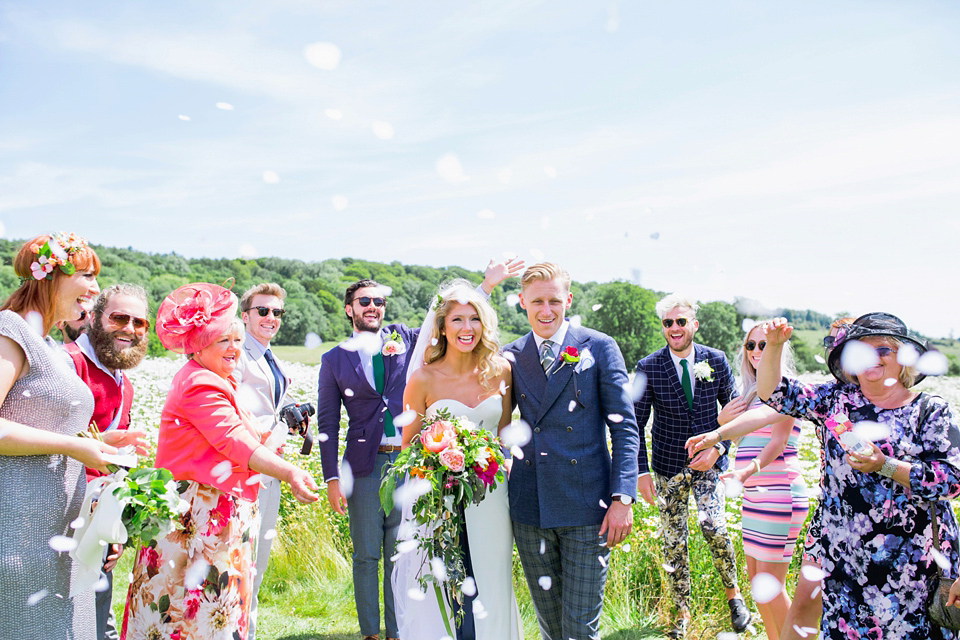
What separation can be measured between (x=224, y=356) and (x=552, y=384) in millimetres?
1796

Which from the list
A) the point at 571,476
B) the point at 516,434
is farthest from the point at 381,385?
the point at 571,476

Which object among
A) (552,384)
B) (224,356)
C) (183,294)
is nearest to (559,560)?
(552,384)

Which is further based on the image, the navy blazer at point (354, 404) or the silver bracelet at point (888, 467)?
the navy blazer at point (354, 404)

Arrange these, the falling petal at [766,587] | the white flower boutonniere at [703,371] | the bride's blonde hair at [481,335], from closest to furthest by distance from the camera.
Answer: the bride's blonde hair at [481,335], the falling petal at [766,587], the white flower boutonniere at [703,371]

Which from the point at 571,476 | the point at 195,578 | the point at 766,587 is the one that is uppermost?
the point at 571,476

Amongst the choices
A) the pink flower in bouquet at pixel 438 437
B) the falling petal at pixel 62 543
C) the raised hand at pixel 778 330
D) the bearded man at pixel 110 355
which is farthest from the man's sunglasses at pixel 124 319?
the raised hand at pixel 778 330

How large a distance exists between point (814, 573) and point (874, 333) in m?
1.26

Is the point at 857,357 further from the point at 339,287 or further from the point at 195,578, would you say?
the point at 339,287

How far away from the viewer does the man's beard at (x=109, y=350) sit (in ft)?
13.4

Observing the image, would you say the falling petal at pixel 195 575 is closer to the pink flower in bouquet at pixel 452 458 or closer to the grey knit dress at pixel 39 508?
the grey knit dress at pixel 39 508

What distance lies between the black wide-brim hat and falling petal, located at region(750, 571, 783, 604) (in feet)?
5.17

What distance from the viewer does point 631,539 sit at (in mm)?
5559

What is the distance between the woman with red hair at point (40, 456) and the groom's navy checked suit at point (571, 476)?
217 centimetres

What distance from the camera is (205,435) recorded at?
3207 mm
